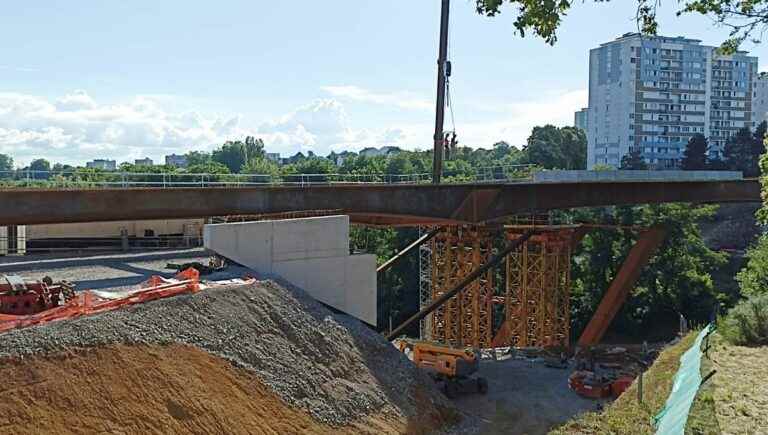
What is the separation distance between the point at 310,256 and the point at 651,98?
104378 millimetres

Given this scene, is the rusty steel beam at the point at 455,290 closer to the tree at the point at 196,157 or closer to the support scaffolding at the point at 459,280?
the support scaffolding at the point at 459,280

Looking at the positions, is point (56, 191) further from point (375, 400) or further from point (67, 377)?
point (375, 400)

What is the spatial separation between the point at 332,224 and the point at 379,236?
45249mm

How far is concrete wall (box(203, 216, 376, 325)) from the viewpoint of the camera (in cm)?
2314

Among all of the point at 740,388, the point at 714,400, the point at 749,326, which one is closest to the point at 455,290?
the point at 749,326

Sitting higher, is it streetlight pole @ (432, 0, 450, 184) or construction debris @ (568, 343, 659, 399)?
streetlight pole @ (432, 0, 450, 184)

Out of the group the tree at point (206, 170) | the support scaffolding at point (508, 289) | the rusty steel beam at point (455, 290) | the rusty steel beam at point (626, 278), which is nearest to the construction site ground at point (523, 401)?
the rusty steel beam at point (455, 290)

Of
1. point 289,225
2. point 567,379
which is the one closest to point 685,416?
point 289,225

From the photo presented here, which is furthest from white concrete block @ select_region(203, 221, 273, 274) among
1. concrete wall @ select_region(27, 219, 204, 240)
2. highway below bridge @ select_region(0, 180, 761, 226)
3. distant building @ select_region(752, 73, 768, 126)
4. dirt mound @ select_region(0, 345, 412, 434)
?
distant building @ select_region(752, 73, 768, 126)

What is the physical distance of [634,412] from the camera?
1506 cm

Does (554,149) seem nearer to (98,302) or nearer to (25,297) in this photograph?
(98,302)

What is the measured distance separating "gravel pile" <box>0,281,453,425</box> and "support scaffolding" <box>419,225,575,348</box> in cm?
1239

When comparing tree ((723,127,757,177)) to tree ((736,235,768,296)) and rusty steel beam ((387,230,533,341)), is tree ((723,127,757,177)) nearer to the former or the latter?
tree ((736,235,768,296))

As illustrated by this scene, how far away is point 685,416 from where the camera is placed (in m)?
11.4
